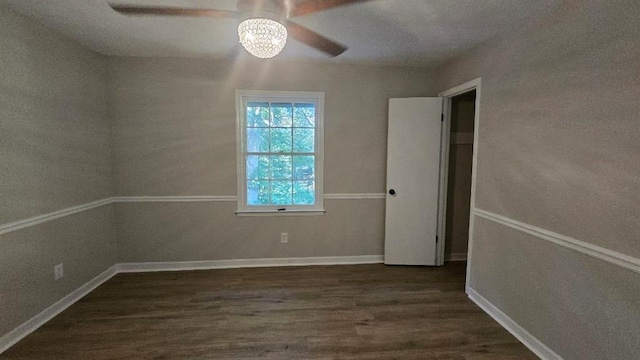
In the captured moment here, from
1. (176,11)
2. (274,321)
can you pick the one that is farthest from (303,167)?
(176,11)

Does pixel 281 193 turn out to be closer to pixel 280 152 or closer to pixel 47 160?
pixel 280 152

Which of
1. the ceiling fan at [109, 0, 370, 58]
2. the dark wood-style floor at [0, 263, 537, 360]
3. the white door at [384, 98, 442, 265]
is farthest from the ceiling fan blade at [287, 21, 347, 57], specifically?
the dark wood-style floor at [0, 263, 537, 360]

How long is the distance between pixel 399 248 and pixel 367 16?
247 centimetres

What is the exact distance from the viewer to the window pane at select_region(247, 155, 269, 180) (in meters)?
3.26

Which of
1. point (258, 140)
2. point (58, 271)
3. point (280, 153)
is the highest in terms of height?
point (258, 140)

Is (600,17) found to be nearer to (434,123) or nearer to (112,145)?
(434,123)

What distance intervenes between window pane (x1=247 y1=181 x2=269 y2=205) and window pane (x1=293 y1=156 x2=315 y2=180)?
38 cm

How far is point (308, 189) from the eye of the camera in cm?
338

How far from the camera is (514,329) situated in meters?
2.14

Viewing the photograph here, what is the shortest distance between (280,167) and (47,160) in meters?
2.02

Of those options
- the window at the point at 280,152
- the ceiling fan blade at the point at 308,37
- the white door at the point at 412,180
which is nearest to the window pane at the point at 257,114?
the window at the point at 280,152

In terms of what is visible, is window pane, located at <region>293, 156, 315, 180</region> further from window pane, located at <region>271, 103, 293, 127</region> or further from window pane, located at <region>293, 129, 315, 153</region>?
window pane, located at <region>271, 103, 293, 127</region>

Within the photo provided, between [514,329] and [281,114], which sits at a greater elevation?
[281,114]

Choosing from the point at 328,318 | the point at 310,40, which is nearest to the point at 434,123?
the point at 310,40
